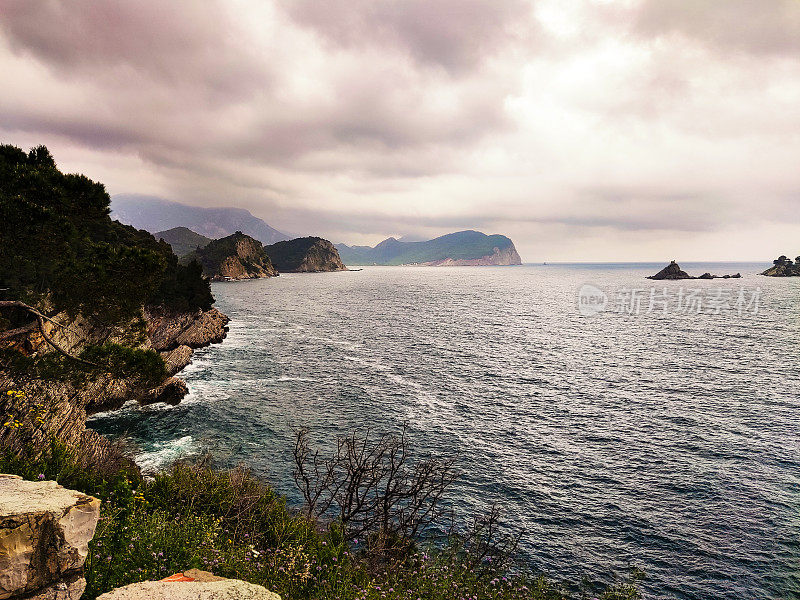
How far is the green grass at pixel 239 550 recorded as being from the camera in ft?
36.2

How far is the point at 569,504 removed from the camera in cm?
2589

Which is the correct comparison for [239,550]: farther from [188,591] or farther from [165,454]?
[165,454]

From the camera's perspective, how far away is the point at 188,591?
761 cm

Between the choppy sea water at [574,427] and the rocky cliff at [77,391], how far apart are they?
2.46 m

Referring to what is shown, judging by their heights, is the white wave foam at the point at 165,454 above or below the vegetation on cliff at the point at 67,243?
below

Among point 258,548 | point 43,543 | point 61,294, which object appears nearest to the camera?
point 43,543

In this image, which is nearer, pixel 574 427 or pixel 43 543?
pixel 43 543

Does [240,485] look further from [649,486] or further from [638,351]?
[638,351]

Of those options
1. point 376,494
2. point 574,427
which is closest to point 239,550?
point 376,494

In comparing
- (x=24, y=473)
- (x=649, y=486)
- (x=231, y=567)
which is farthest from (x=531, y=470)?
(x=24, y=473)

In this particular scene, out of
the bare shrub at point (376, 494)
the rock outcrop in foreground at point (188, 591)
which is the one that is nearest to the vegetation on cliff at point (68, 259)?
the bare shrub at point (376, 494)

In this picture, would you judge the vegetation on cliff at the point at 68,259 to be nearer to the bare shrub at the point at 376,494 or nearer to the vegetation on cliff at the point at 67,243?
the vegetation on cliff at the point at 67,243

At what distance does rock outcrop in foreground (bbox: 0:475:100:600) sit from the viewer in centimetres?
654

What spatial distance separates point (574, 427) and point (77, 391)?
4282 centimetres
